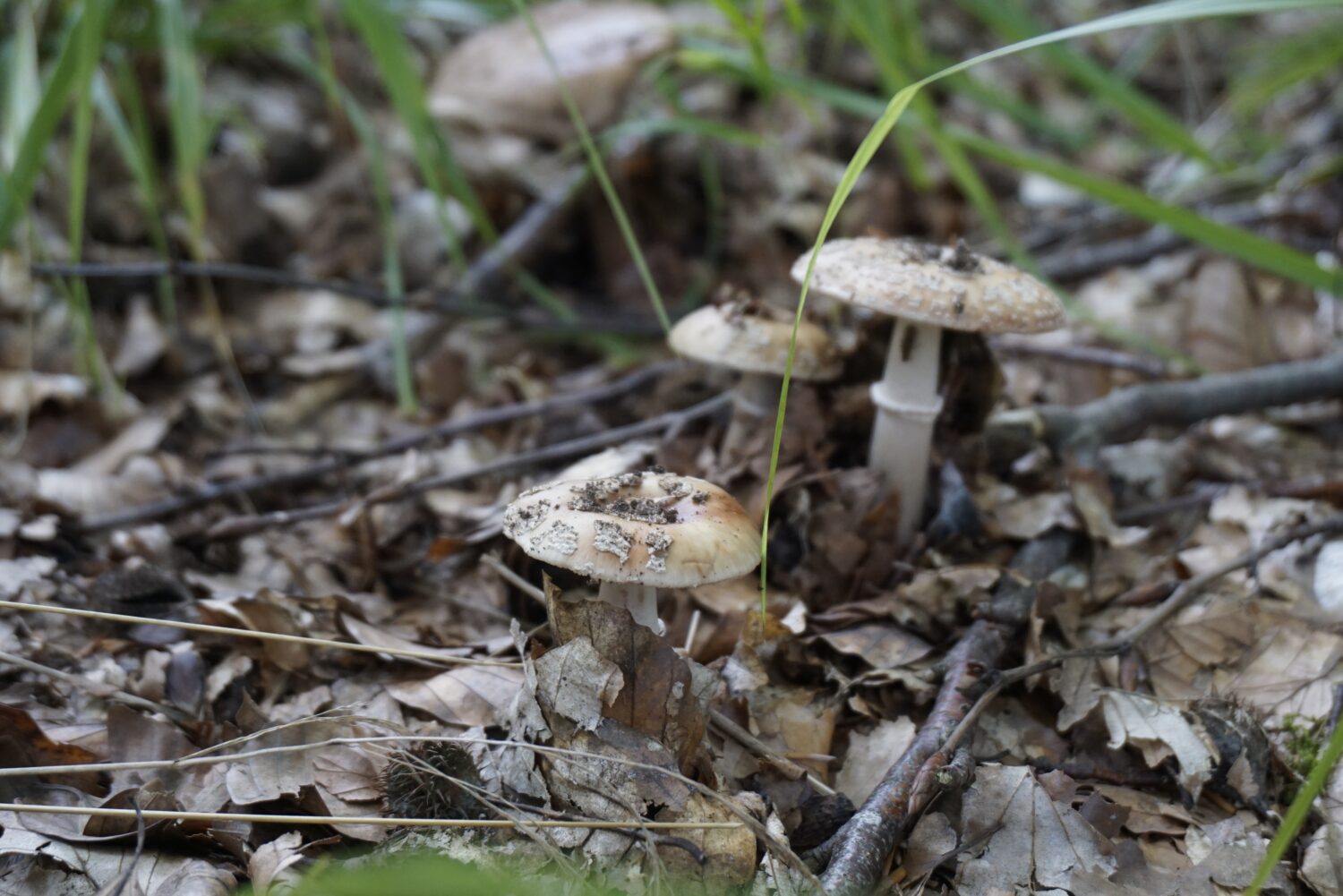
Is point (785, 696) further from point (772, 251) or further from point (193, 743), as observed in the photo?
point (772, 251)

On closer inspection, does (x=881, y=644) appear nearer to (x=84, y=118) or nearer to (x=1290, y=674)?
(x=1290, y=674)

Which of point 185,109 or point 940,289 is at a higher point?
point 185,109

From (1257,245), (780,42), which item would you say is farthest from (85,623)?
(780,42)

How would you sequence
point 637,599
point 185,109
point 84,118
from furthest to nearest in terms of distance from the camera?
point 185,109, point 84,118, point 637,599

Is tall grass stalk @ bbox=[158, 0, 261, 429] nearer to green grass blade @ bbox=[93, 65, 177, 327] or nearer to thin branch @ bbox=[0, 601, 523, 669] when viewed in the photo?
green grass blade @ bbox=[93, 65, 177, 327]

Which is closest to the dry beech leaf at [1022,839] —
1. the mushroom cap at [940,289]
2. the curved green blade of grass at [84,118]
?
the mushroom cap at [940,289]

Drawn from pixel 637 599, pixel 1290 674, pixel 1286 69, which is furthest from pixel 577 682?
pixel 1286 69
